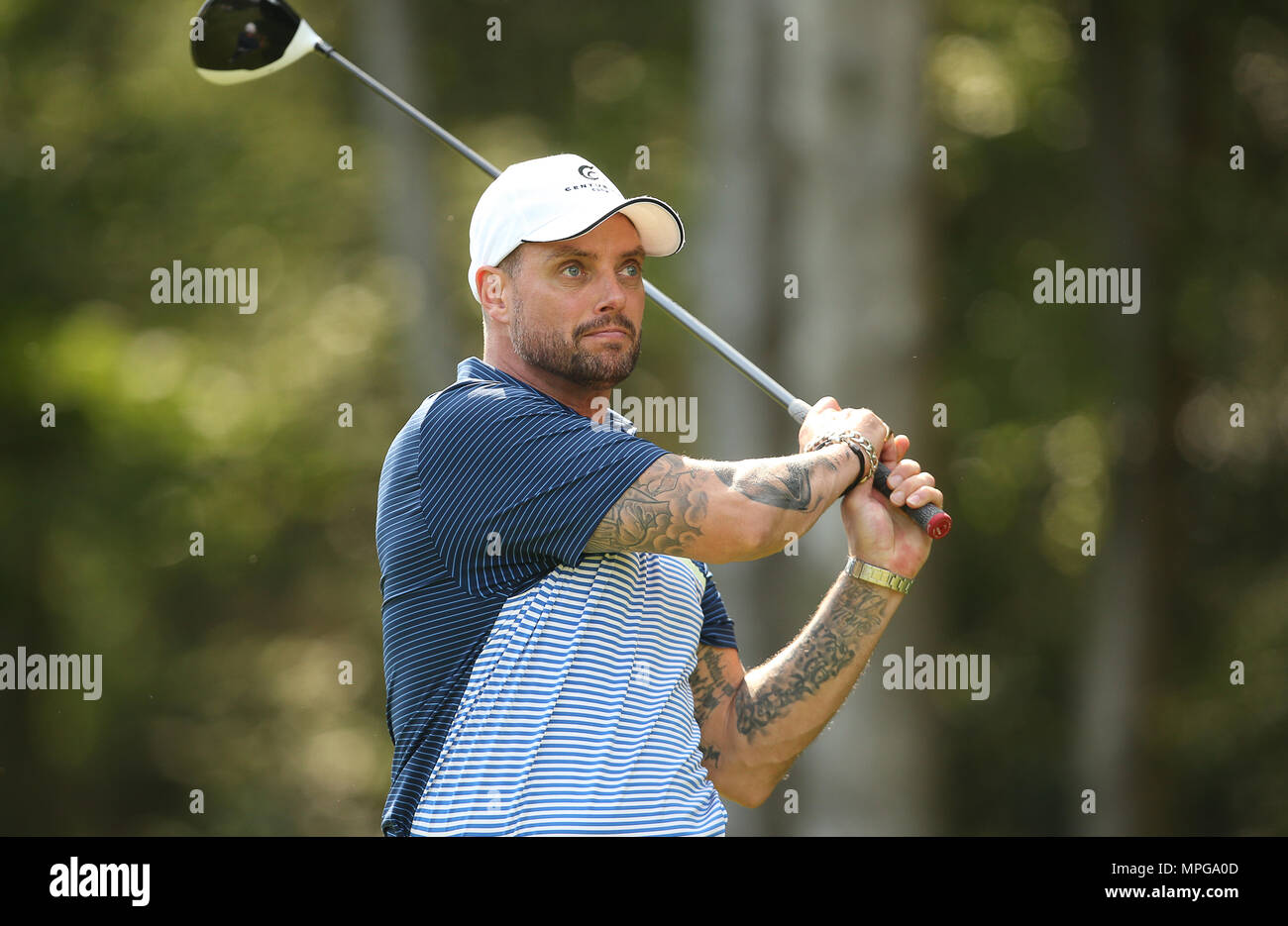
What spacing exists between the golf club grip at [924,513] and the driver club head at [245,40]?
98.3 inches

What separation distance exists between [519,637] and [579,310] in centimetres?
86

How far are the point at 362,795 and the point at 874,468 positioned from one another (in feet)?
48.1

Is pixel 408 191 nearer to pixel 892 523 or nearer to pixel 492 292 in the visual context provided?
pixel 492 292

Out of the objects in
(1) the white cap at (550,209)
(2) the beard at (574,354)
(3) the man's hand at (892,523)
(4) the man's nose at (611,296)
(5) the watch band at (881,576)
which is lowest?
(5) the watch band at (881,576)

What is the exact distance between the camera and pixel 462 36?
1381 centimetres

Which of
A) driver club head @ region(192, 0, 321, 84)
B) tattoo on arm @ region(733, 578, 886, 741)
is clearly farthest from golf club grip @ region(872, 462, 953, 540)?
driver club head @ region(192, 0, 321, 84)

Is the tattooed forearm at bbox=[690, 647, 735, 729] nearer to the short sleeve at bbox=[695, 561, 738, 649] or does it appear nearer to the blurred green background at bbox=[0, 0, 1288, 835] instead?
the short sleeve at bbox=[695, 561, 738, 649]

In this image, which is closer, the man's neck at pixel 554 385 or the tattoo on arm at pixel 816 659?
the man's neck at pixel 554 385

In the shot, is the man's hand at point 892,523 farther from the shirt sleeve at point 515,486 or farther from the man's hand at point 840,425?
the shirt sleeve at point 515,486

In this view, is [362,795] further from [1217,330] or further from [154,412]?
[1217,330]

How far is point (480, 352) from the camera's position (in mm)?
14156

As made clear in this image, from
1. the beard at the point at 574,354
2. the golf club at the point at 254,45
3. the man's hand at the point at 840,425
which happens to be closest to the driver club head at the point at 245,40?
the golf club at the point at 254,45

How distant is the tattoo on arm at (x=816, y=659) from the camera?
155 inches
